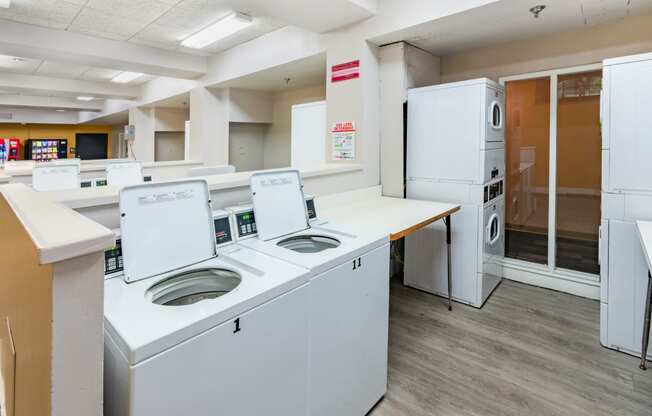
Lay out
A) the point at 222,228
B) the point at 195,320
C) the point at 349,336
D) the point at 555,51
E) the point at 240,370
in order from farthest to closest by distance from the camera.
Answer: the point at 555,51, the point at 222,228, the point at 349,336, the point at 240,370, the point at 195,320

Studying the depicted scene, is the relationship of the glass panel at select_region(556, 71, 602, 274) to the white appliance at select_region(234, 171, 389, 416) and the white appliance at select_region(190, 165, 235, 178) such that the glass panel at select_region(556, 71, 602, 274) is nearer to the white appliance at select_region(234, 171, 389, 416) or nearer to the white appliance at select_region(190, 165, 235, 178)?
the white appliance at select_region(234, 171, 389, 416)

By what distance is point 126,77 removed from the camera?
21.6ft

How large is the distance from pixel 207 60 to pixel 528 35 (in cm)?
426

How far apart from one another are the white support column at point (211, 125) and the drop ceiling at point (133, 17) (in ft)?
3.81

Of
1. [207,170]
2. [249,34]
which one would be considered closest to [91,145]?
[249,34]

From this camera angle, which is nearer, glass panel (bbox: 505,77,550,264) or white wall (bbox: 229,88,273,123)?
glass panel (bbox: 505,77,550,264)

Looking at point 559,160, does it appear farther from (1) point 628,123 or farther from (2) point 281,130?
(2) point 281,130

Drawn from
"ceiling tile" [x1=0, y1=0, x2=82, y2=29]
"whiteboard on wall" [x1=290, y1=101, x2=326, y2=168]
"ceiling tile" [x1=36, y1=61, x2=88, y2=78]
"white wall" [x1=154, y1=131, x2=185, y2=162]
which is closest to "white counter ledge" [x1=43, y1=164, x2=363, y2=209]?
"whiteboard on wall" [x1=290, y1=101, x2=326, y2=168]

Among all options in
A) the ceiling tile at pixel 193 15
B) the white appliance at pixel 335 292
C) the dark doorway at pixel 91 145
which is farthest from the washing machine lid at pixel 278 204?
the dark doorway at pixel 91 145

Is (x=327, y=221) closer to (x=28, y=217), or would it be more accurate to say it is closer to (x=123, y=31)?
(x=28, y=217)

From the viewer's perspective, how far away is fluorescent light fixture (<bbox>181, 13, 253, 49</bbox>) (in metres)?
3.64

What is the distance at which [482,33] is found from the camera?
10.1ft

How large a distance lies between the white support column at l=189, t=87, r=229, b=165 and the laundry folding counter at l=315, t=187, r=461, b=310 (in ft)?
10.3

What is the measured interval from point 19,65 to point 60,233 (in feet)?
22.7
